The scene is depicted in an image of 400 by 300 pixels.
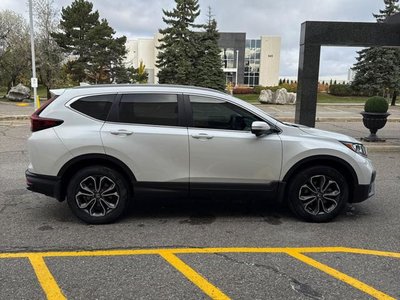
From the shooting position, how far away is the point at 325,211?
509 centimetres

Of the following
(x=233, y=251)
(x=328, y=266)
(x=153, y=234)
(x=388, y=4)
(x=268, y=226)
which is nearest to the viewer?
(x=328, y=266)

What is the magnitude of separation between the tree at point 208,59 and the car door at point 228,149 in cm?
3299

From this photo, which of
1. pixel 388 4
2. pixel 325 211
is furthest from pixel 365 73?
pixel 325 211

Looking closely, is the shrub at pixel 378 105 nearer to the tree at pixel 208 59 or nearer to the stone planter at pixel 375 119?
the stone planter at pixel 375 119

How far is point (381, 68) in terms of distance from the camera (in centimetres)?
3728

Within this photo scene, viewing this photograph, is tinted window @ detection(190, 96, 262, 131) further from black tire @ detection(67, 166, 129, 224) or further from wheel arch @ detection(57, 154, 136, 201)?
black tire @ detection(67, 166, 129, 224)

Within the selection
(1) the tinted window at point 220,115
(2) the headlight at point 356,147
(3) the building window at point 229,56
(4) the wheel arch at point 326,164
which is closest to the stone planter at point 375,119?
(2) the headlight at point 356,147

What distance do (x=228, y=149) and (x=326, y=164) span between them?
1.28 m

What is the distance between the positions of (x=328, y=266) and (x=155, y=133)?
7.92 feet

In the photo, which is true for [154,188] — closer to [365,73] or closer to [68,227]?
[68,227]

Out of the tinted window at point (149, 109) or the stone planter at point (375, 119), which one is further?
the stone planter at point (375, 119)

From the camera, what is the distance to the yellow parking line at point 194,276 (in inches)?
132

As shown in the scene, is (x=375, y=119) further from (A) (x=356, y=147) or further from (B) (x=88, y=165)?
(B) (x=88, y=165)

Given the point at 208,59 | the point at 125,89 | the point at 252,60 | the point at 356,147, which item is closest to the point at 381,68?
the point at 208,59
